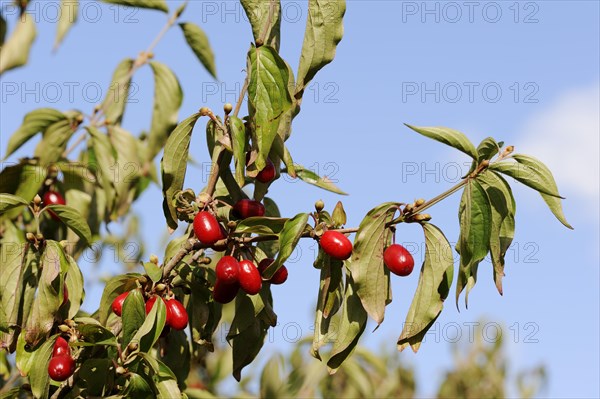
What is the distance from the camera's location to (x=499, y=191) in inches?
96.7

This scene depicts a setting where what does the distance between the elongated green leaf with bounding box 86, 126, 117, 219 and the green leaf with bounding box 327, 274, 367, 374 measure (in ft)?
6.48

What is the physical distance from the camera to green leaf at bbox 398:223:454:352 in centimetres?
244

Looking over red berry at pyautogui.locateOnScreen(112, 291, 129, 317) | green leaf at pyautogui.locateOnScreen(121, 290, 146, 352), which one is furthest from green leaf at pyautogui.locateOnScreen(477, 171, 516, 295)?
red berry at pyautogui.locateOnScreen(112, 291, 129, 317)

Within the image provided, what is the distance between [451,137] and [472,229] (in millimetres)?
280

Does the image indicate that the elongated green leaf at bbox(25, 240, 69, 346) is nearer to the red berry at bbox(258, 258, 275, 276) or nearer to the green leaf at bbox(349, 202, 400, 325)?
the red berry at bbox(258, 258, 275, 276)

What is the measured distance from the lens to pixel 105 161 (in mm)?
4199

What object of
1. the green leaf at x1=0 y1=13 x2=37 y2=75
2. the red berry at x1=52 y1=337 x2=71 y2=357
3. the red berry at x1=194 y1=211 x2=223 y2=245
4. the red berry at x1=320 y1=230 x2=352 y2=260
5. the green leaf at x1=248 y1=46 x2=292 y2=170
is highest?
the green leaf at x1=0 y1=13 x2=37 y2=75

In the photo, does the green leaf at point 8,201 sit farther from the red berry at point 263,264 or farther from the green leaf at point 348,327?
the green leaf at point 348,327

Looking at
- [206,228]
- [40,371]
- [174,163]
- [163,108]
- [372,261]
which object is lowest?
[40,371]

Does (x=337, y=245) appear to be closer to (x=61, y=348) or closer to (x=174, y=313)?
(x=174, y=313)

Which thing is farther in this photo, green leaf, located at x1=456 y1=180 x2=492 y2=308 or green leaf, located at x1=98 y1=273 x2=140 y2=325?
green leaf, located at x1=98 y1=273 x2=140 y2=325

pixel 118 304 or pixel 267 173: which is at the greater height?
pixel 267 173

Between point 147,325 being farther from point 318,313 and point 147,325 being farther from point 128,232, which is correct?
point 128,232

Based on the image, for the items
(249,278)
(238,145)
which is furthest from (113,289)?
(238,145)
